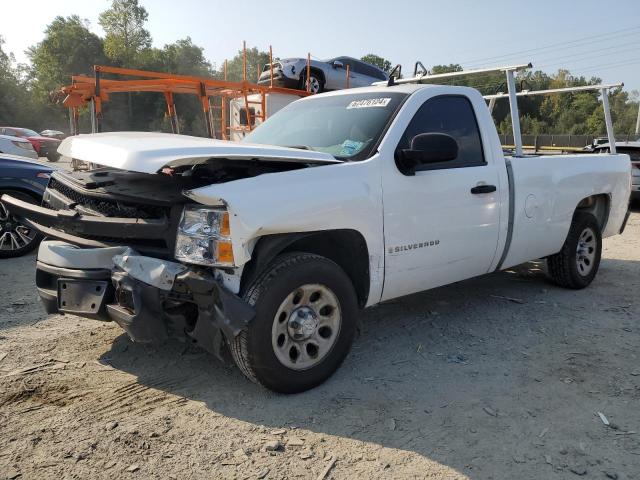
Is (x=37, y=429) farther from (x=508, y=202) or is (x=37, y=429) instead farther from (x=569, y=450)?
(x=508, y=202)

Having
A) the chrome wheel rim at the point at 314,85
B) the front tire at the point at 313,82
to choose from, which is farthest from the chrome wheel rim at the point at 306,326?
the chrome wheel rim at the point at 314,85

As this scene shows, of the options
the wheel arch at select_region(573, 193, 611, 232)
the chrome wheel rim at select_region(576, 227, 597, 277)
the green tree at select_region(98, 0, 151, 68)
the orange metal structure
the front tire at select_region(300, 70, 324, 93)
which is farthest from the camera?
the green tree at select_region(98, 0, 151, 68)

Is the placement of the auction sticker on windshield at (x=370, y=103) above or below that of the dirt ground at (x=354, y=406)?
above

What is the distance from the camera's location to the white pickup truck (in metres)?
2.82

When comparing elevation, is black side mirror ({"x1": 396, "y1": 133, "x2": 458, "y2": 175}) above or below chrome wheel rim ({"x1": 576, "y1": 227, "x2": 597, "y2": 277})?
above

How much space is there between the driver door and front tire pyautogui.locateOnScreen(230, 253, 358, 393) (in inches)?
19.5

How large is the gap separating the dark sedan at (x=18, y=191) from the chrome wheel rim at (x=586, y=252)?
20.8ft

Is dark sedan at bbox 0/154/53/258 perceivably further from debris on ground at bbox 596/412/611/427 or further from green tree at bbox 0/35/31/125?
green tree at bbox 0/35/31/125

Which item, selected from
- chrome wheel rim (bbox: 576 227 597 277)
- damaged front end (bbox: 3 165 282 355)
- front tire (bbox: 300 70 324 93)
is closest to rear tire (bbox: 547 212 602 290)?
chrome wheel rim (bbox: 576 227 597 277)

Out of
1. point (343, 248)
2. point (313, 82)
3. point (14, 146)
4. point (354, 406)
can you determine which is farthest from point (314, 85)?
point (354, 406)

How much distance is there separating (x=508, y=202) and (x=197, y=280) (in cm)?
283

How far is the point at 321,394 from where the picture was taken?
3.21 metres

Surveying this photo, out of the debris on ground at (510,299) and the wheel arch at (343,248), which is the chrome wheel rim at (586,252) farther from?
the wheel arch at (343,248)

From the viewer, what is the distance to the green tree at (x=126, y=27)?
64812mm
